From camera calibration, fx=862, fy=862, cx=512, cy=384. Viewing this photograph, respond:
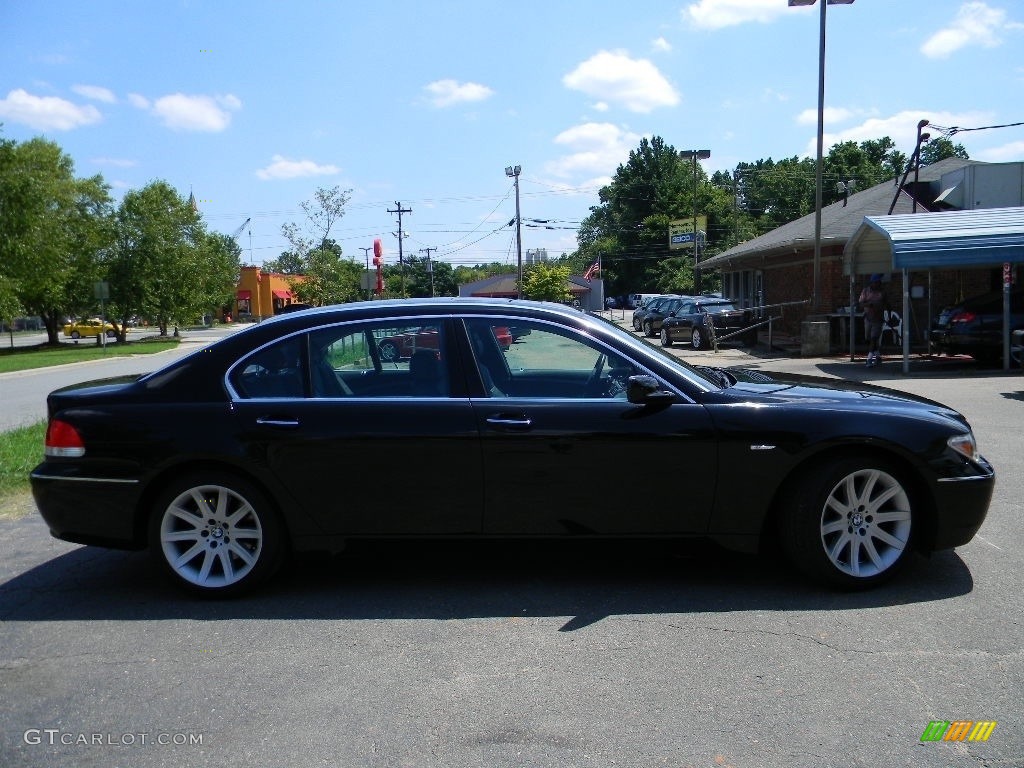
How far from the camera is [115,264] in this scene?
146 feet

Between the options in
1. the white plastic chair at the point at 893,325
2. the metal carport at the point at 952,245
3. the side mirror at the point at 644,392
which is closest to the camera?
the side mirror at the point at 644,392

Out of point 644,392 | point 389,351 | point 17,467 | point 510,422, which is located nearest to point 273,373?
point 389,351

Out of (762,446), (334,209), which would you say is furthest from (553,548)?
(334,209)

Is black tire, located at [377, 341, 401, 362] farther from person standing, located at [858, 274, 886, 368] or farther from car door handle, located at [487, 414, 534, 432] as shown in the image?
person standing, located at [858, 274, 886, 368]

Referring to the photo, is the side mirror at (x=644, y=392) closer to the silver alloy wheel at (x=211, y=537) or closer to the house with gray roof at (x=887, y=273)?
the silver alloy wheel at (x=211, y=537)

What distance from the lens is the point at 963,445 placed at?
4.54m

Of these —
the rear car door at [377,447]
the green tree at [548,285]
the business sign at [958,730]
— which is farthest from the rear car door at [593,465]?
the green tree at [548,285]

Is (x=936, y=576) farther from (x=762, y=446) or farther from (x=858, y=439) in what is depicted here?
(x=762, y=446)

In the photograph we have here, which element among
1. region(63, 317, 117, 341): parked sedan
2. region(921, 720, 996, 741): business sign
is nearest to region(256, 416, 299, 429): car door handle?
region(921, 720, 996, 741): business sign

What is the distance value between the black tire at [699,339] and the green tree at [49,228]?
2765cm

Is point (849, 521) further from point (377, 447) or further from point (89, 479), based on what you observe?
point (89, 479)

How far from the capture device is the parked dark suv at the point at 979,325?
17.2m

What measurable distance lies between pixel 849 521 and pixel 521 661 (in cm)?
192

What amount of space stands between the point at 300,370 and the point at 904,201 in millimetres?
27751
